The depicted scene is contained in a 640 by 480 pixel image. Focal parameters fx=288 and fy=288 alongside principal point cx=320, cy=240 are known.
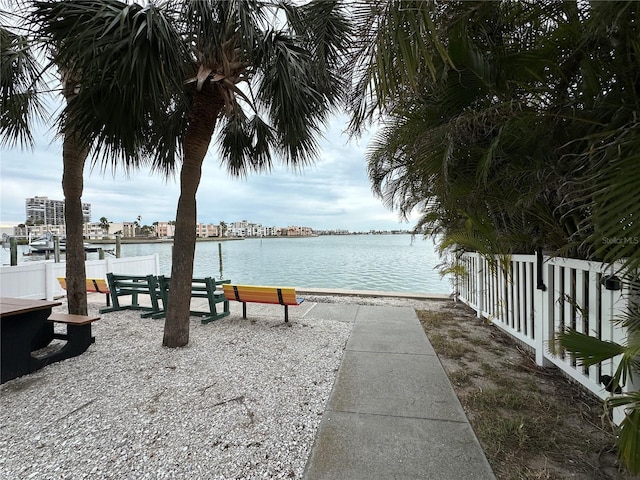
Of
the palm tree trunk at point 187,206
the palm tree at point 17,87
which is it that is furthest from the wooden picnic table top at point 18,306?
the palm tree at point 17,87

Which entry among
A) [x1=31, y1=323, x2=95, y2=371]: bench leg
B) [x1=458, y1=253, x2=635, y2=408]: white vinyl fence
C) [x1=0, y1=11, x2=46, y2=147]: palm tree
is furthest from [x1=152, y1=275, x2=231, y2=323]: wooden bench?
[x1=458, y1=253, x2=635, y2=408]: white vinyl fence

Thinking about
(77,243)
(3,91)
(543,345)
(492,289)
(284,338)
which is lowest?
(284,338)

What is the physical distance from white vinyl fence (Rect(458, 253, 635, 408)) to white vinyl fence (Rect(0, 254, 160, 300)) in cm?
915

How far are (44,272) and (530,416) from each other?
9260 mm

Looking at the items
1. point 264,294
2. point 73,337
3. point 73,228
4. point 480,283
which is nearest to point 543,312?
point 480,283

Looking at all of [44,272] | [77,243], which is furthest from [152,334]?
[44,272]

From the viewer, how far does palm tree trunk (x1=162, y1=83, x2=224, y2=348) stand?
3754 mm

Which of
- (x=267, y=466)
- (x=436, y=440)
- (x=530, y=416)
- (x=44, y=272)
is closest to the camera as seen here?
(x=267, y=466)

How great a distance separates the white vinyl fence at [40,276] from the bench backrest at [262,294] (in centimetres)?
488

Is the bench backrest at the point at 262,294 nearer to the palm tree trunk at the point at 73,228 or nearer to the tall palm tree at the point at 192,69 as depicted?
the tall palm tree at the point at 192,69

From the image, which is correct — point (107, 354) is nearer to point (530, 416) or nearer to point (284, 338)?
point (284, 338)

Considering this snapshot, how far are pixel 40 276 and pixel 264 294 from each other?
19.2 ft

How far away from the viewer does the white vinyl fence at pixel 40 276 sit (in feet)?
19.8

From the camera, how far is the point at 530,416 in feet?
7.45
